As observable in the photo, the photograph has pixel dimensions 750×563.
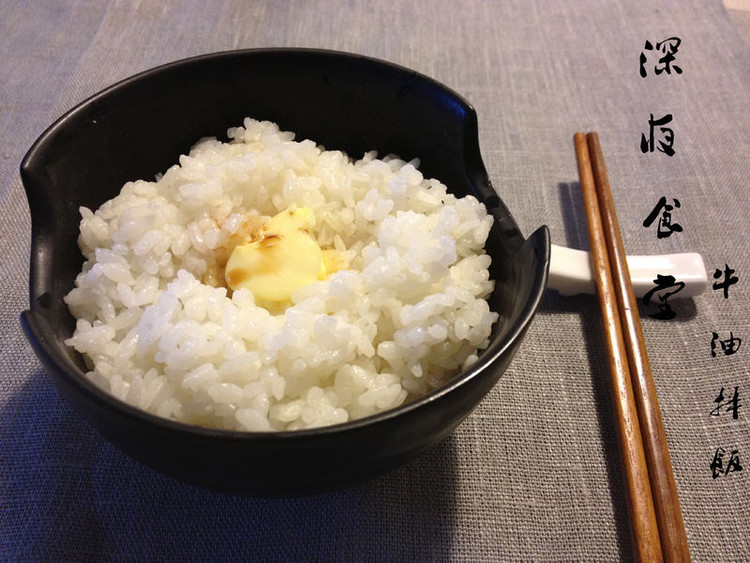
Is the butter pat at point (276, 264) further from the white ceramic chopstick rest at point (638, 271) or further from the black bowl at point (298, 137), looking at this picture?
the white ceramic chopstick rest at point (638, 271)

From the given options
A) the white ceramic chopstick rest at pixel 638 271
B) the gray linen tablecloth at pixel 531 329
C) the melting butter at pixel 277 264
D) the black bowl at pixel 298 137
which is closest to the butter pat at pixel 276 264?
the melting butter at pixel 277 264

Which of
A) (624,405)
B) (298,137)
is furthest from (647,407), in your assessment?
(298,137)

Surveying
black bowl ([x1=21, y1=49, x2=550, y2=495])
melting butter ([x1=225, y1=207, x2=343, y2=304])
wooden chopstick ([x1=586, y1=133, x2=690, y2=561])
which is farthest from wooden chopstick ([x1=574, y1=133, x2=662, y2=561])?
melting butter ([x1=225, y1=207, x2=343, y2=304])

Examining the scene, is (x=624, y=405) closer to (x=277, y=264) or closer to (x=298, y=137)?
(x=277, y=264)

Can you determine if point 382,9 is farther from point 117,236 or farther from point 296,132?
point 117,236

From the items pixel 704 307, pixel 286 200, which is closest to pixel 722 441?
pixel 704 307

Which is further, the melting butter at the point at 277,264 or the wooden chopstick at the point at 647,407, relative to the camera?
the melting butter at the point at 277,264

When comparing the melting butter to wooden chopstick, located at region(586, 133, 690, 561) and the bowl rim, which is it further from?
wooden chopstick, located at region(586, 133, 690, 561)

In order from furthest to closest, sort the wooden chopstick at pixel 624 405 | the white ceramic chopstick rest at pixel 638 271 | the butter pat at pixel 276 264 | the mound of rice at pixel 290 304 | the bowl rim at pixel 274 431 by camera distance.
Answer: the white ceramic chopstick rest at pixel 638 271
the butter pat at pixel 276 264
the wooden chopstick at pixel 624 405
the mound of rice at pixel 290 304
the bowl rim at pixel 274 431
